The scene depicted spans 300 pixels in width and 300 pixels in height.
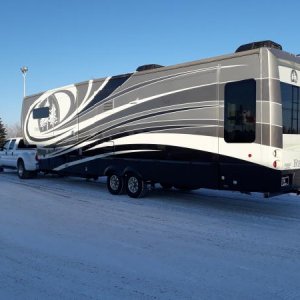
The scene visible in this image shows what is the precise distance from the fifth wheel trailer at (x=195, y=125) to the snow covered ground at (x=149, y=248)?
2.98ft

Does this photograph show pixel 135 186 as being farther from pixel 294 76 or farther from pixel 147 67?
pixel 294 76

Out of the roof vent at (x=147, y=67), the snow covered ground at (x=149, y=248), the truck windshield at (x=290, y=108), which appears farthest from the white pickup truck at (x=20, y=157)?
the truck windshield at (x=290, y=108)

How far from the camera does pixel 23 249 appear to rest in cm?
652

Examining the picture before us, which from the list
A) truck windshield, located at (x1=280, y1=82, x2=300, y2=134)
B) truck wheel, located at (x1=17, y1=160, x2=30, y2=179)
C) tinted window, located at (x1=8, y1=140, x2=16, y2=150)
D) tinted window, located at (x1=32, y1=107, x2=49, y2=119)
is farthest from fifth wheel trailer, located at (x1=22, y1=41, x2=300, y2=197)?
tinted window, located at (x1=8, y1=140, x2=16, y2=150)

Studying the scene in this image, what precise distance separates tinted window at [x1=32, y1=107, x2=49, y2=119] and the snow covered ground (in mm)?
5009

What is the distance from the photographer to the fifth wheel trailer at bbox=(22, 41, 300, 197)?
28.3 feet

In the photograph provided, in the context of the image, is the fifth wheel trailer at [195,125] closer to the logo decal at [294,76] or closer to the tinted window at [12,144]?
the logo decal at [294,76]

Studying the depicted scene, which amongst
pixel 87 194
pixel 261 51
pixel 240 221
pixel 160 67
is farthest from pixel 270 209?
pixel 87 194

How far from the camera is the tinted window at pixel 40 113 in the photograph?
15.8 m

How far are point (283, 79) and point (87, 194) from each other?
21.6 feet

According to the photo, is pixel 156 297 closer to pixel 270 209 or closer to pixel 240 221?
pixel 240 221

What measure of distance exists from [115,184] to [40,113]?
5.53 metres

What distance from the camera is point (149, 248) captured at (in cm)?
665

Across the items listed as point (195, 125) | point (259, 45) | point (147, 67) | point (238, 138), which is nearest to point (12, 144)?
point (147, 67)
